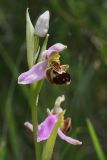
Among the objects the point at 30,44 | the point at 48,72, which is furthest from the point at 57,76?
the point at 30,44

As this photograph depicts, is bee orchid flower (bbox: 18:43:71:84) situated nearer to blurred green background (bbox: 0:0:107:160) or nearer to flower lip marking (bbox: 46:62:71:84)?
flower lip marking (bbox: 46:62:71:84)

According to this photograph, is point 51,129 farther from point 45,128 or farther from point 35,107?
point 35,107

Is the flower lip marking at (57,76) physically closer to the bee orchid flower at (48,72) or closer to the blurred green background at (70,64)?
the bee orchid flower at (48,72)

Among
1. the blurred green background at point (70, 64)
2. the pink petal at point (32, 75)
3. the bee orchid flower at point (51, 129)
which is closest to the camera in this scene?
the pink petal at point (32, 75)

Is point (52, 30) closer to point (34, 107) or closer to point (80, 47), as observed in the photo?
point (80, 47)

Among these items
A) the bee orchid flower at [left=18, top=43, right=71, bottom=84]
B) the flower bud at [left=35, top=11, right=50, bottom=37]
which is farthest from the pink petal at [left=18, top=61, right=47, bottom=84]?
the flower bud at [left=35, top=11, right=50, bottom=37]

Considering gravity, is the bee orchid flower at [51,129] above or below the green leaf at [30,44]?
below

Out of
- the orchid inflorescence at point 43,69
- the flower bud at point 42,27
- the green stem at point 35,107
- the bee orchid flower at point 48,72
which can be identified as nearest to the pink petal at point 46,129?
the orchid inflorescence at point 43,69
